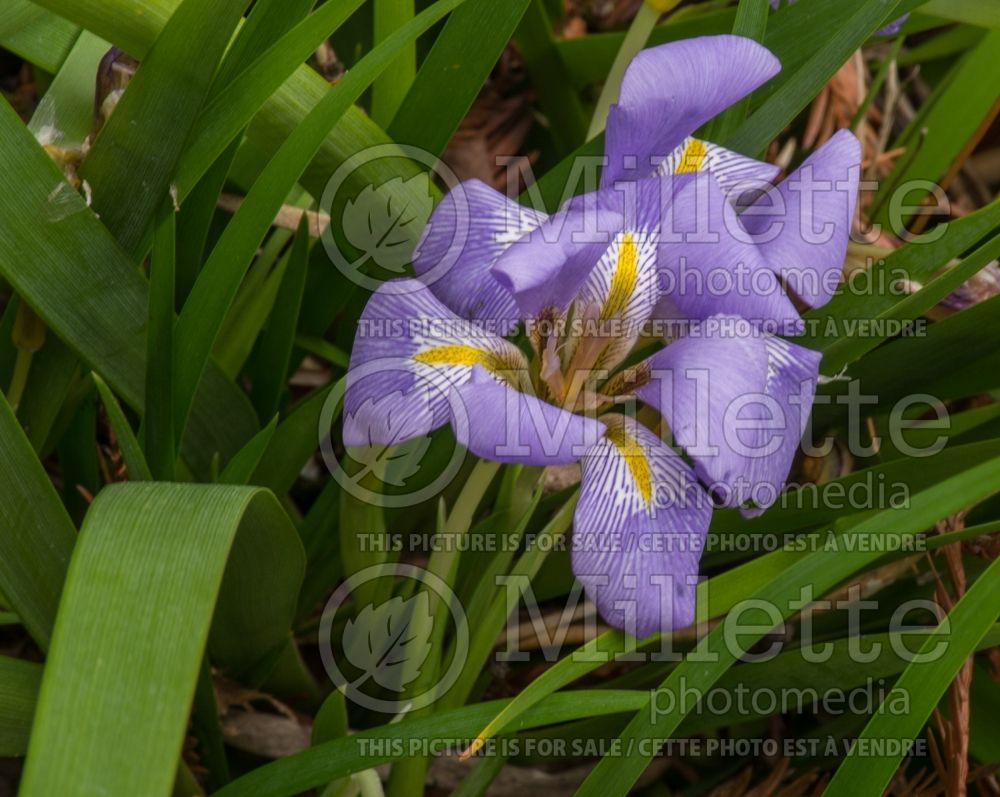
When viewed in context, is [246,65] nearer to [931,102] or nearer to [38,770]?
[38,770]

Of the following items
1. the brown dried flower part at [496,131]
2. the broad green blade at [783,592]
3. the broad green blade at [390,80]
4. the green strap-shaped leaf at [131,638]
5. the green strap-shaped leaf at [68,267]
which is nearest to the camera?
the green strap-shaped leaf at [131,638]

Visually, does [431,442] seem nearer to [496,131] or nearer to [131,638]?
[131,638]

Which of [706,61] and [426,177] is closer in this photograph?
[706,61]

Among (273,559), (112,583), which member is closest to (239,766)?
(273,559)

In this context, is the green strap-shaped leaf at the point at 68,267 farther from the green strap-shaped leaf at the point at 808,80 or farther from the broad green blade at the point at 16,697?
the green strap-shaped leaf at the point at 808,80

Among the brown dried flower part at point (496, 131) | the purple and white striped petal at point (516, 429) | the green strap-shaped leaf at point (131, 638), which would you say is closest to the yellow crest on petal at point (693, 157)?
the purple and white striped petal at point (516, 429)

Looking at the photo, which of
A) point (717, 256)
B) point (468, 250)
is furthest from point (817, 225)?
point (468, 250)
